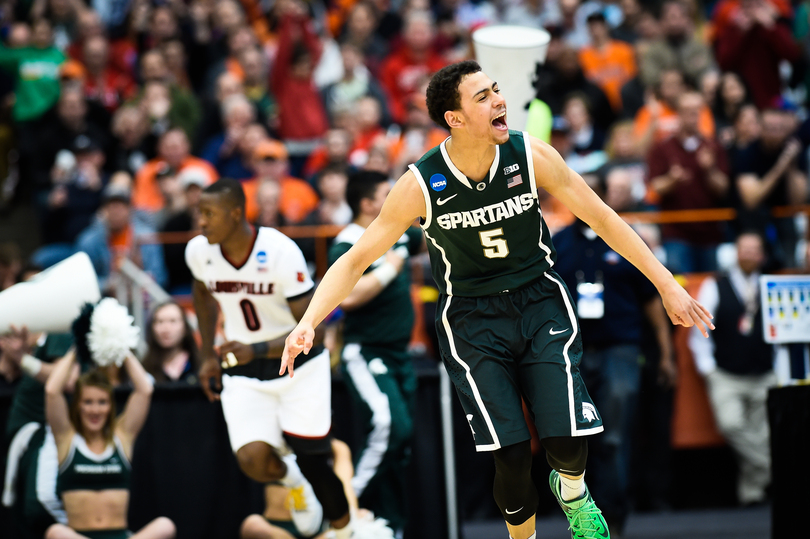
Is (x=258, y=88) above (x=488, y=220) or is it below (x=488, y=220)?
above

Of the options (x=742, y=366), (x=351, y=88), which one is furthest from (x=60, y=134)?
(x=742, y=366)

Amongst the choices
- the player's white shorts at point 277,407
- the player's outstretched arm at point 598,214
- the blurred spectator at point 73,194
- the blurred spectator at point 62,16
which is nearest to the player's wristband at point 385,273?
the player's white shorts at point 277,407

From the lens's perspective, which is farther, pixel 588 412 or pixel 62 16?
pixel 62 16

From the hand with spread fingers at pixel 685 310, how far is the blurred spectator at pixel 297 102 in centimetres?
758

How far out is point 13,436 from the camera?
689 cm

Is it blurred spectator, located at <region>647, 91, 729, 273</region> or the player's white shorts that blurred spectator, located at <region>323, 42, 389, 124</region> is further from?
the player's white shorts

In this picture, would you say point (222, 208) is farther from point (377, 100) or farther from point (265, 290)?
point (377, 100)

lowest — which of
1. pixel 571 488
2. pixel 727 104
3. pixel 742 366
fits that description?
pixel 571 488

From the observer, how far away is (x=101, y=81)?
1204 cm

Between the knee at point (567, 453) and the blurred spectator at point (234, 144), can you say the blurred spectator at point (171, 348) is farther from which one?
the knee at point (567, 453)

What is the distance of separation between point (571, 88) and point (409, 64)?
7.16 ft

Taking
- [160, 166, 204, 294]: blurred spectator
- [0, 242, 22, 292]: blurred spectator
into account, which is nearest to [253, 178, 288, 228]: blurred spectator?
[160, 166, 204, 294]: blurred spectator

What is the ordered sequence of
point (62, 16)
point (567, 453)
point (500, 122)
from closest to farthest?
point (500, 122) < point (567, 453) < point (62, 16)

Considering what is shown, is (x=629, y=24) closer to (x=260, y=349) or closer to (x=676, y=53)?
(x=676, y=53)
